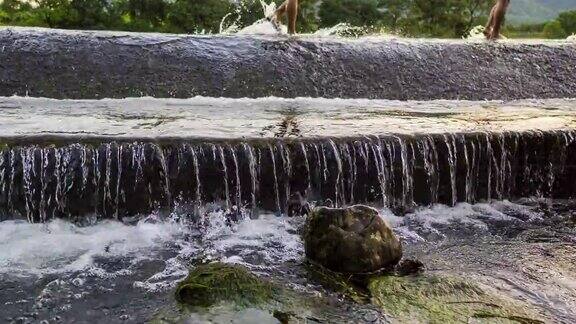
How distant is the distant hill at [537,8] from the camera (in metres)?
123

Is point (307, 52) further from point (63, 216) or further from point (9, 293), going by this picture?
→ point (9, 293)

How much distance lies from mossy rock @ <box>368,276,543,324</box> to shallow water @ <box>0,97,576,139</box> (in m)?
2.09

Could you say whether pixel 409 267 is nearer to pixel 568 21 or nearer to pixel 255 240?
pixel 255 240

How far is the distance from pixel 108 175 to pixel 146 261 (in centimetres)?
103

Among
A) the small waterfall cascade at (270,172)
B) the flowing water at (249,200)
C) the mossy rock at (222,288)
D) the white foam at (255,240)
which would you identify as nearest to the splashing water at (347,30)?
the flowing water at (249,200)

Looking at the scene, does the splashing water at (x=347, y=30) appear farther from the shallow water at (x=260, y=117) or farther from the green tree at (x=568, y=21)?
the shallow water at (x=260, y=117)

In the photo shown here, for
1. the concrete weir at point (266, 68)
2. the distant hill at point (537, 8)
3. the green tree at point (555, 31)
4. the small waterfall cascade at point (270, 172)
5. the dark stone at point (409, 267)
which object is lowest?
the dark stone at point (409, 267)

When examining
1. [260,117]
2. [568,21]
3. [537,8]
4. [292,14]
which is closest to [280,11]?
[292,14]

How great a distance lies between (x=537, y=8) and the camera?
13138 centimetres

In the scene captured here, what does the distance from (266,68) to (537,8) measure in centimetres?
13455

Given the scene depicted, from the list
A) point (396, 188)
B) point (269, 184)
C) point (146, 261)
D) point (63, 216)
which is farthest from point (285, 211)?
point (63, 216)

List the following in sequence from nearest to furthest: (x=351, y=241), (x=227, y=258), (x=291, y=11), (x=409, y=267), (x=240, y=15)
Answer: (x=351, y=241) → (x=409, y=267) → (x=227, y=258) → (x=291, y=11) → (x=240, y=15)

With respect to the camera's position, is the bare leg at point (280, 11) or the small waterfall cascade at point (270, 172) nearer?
the small waterfall cascade at point (270, 172)

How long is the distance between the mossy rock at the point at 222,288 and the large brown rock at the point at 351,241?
1.81 feet
